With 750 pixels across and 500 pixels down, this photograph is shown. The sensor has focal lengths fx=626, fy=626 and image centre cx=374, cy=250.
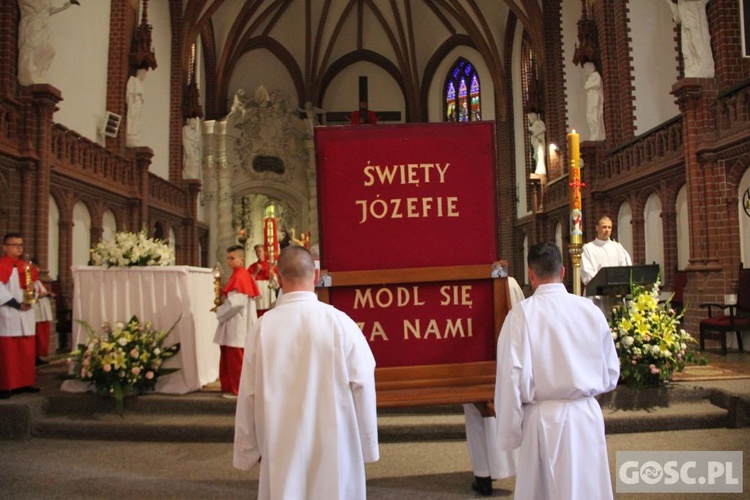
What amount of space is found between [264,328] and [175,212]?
15254 millimetres

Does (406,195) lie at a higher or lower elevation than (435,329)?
higher

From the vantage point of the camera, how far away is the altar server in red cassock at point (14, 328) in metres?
5.74

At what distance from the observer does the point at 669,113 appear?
1238 cm

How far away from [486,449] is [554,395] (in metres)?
1.23

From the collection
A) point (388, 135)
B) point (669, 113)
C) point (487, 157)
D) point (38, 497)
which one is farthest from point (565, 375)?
point (669, 113)

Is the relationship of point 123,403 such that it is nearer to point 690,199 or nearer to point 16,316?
point 16,316

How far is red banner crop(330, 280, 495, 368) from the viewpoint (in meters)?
2.72

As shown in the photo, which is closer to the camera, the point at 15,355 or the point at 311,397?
the point at 311,397

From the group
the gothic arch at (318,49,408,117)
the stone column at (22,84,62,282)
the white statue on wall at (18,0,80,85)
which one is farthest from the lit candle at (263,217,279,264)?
the gothic arch at (318,49,408,117)

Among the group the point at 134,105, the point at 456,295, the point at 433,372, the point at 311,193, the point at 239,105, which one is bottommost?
the point at 433,372

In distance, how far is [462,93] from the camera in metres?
22.8

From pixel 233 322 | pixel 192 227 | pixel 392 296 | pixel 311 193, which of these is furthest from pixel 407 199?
pixel 311 193

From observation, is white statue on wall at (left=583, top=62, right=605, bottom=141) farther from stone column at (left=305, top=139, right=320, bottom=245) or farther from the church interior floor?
stone column at (left=305, top=139, right=320, bottom=245)

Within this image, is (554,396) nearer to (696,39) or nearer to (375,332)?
(375,332)
